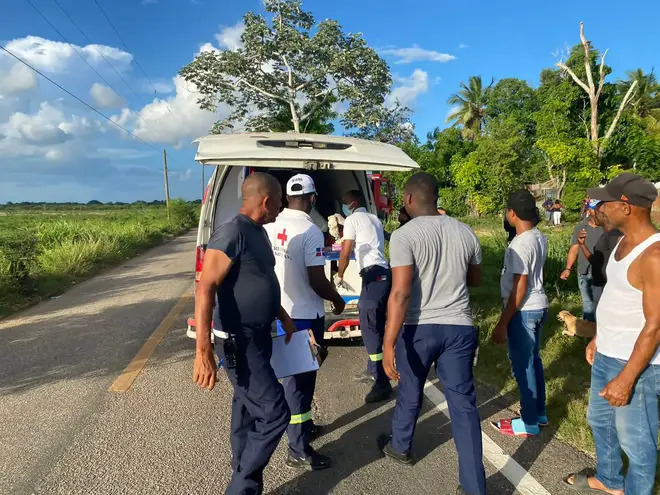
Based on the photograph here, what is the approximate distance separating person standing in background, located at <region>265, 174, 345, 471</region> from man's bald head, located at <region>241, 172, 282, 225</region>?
2.13 feet

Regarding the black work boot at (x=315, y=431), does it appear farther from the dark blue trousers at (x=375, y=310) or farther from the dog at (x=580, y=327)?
the dog at (x=580, y=327)

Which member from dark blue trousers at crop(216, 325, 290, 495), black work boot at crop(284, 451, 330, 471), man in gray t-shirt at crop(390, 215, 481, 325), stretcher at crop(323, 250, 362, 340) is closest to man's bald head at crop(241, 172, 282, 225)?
dark blue trousers at crop(216, 325, 290, 495)

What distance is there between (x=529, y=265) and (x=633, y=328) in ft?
3.62

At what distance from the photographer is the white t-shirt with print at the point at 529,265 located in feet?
11.4

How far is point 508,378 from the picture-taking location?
475 centimetres

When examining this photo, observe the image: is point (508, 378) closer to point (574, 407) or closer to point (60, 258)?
point (574, 407)

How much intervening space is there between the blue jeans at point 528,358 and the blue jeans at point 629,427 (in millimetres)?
728

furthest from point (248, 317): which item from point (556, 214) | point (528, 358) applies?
point (556, 214)

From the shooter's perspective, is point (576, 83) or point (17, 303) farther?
point (576, 83)

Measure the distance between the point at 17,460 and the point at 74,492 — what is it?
25.9 inches

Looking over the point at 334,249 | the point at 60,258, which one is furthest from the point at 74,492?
the point at 60,258

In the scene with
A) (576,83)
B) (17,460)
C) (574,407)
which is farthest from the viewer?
(576,83)

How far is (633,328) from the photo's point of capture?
242cm

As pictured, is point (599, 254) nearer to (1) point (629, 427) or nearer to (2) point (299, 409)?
(1) point (629, 427)
